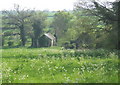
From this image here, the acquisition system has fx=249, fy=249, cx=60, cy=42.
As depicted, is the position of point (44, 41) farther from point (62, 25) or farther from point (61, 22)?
point (61, 22)

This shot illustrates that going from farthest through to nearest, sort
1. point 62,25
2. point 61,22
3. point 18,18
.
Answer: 1. point 61,22
2. point 62,25
3. point 18,18

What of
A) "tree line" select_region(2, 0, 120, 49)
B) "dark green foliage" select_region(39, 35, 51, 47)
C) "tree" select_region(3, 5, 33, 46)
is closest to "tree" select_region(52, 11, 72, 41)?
"tree line" select_region(2, 0, 120, 49)

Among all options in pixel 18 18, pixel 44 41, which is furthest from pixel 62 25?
pixel 44 41

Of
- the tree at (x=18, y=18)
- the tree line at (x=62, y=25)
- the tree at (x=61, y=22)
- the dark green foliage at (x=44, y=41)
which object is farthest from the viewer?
the tree at (x=61, y=22)

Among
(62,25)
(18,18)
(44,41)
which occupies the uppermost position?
(18,18)

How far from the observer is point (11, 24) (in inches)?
3300

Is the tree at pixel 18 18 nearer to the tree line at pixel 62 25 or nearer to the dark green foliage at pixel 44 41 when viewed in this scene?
the tree line at pixel 62 25

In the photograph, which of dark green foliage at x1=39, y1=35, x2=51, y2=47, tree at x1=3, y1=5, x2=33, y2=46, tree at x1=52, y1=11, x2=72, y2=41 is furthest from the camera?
tree at x1=52, y1=11, x2=72, y2=41

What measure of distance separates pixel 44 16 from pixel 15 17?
1680cm

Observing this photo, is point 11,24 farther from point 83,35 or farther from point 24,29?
point 83,35

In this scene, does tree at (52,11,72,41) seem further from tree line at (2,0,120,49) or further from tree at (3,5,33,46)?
tree at (3,5,33,46)

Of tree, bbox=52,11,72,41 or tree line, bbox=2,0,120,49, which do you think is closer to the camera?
tree line, bbox=2,0,120,49

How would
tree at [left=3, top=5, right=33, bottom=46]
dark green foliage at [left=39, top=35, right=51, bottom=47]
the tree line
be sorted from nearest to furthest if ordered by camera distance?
the tree line < dark green foliage at [left=39, top=35, right=51, bottom=47] < tree at [left=3, top=5, right=33, bottom=46]

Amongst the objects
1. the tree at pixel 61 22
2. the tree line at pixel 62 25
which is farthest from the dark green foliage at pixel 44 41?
the tree at pixel 61 22
